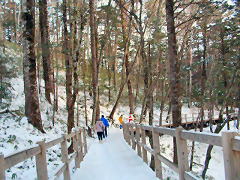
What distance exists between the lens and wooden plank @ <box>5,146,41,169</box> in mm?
2846

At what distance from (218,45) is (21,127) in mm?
19105

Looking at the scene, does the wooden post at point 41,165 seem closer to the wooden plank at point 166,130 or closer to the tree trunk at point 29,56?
the wooden plank at point 166,130

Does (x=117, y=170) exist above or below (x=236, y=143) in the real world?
below

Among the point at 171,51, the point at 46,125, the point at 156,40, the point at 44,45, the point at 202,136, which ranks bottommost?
the point at 46,125

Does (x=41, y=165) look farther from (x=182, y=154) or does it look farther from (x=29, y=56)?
(x=29, y=56)

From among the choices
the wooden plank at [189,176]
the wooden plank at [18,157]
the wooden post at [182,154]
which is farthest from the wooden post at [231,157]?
the wooden plank at [18,157]

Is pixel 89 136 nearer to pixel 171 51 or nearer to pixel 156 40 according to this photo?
pixel 156 40

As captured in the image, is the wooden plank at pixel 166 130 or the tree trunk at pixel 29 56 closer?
the wooden plank at pixel 166 130

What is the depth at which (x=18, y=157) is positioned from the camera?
10.3 feet

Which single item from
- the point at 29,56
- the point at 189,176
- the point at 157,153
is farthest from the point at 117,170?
the point at 29,56

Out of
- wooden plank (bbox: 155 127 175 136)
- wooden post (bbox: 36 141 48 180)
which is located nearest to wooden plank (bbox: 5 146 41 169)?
wooden post (bbox: 36 141 48 180)

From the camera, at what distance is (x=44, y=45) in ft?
54.1

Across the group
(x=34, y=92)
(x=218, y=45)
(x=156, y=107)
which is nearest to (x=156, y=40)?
(x=218, y=45)

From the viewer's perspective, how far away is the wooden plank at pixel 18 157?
2846 millimetres
